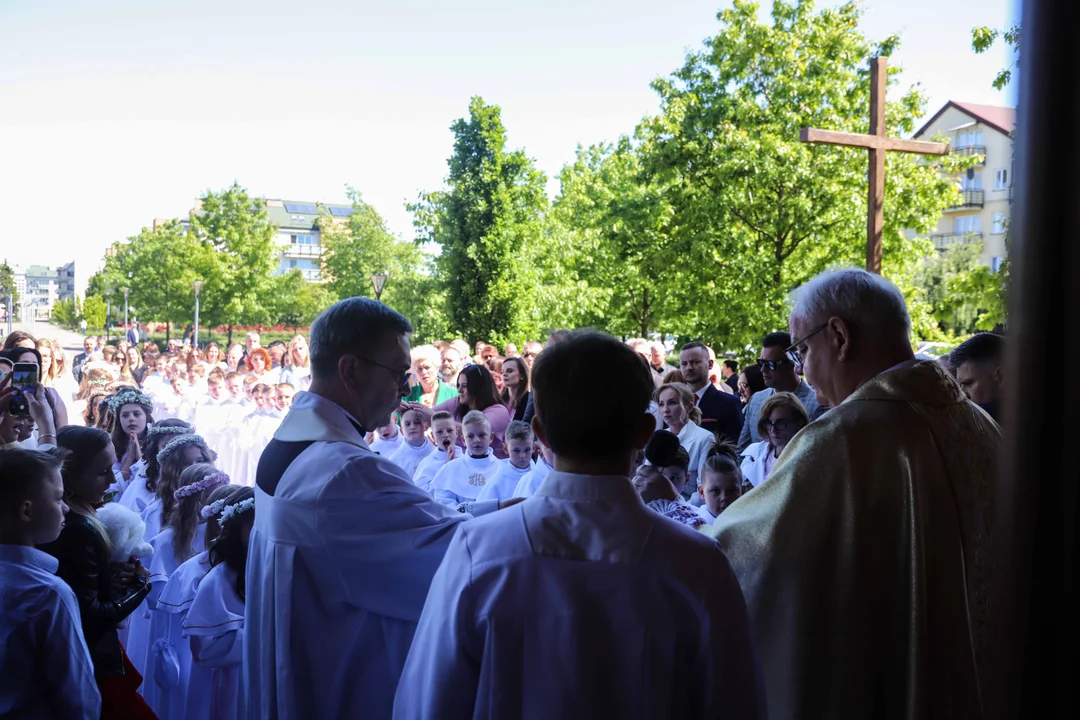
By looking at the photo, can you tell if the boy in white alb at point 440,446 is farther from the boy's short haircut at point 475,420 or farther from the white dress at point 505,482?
the white dress at point 505,482

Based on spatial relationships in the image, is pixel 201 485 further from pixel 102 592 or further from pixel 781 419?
pixel 781 419

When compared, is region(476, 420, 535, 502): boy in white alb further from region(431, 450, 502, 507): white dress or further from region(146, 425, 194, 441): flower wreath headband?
region(146, 425, 194, 441): flower wreath headband

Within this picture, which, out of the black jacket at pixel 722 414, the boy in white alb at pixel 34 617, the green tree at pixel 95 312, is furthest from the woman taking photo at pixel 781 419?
the green tree at pixel 95 312

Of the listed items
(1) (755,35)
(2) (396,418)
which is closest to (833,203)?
(1) (755,35)

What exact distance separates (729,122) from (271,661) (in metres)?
20.3

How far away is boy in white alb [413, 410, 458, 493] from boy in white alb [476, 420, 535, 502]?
2.89ft

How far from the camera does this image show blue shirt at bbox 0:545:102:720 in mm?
2928

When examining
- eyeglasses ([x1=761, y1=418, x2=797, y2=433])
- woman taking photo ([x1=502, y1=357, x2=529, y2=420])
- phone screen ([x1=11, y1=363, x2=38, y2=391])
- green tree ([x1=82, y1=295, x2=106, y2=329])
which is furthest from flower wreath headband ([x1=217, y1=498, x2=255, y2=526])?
green tree ([x1=82, y1=295, x2=106, y2=329])

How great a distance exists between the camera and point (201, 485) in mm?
4844

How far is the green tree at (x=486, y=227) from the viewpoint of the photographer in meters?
24.3

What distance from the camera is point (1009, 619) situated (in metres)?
0.70

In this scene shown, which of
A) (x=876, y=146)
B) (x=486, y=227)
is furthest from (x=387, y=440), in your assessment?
(x=486, y=227)

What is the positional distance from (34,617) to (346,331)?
1.37 metres

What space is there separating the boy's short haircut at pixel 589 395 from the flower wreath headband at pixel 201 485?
3.53 metres
